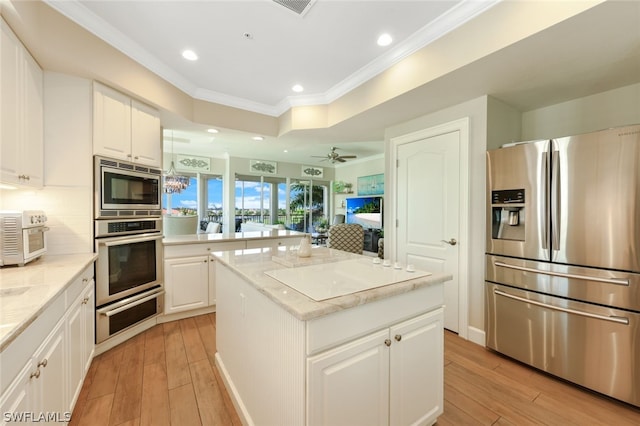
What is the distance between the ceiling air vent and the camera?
1.84 metres

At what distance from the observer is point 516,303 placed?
7.25ft

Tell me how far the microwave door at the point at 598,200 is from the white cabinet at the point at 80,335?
3410 millimetres

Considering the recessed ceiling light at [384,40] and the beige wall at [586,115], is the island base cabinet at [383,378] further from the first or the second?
the beige wall at [586,115]

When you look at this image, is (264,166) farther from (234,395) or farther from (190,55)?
(234,395)

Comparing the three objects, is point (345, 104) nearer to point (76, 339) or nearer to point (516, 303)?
point (516, 303)

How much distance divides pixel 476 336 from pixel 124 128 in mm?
3991

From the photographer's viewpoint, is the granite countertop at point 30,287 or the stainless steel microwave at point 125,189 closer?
the granite countertop at point 30,287

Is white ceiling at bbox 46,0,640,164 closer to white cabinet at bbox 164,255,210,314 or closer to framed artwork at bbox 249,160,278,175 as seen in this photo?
white cabinet at bbox 164,255,210,314

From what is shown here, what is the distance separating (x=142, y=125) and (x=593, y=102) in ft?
14.6

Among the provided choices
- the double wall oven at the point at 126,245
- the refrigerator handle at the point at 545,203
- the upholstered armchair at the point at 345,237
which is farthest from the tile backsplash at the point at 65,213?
the refrigerator handle at the point at 545,203

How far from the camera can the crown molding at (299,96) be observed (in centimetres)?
190

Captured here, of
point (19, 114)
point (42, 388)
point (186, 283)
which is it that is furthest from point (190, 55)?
point (42, 388)

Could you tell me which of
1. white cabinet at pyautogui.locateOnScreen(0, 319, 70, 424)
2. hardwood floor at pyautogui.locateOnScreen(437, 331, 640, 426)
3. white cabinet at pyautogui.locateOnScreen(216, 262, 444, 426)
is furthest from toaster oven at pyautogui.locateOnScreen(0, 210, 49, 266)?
hardwood floor at pyautogui.locateOnScreen(437, 331, 640, 426)

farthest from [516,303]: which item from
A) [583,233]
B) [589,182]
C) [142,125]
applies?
[142,125]
